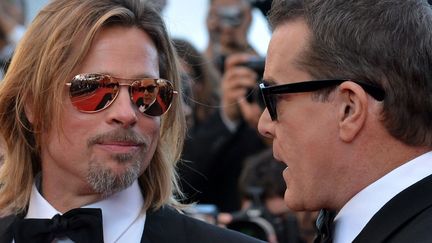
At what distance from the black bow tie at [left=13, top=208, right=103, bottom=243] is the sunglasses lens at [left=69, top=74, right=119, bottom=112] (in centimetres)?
36

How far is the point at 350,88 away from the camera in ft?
8.16

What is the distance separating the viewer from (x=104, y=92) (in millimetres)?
3152

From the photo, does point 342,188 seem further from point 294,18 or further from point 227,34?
point 227,34

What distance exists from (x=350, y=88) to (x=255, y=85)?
121 inches

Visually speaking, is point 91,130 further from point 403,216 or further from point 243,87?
point 243,87

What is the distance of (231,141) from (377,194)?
3.17 m

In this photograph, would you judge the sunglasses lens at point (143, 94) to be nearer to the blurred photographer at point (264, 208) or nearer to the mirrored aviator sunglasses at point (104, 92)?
the mirrored aviator sunglasses at point (104, 92)

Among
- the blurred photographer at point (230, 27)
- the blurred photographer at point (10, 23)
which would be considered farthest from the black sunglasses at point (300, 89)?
the blurred photographer at point (10, 23)

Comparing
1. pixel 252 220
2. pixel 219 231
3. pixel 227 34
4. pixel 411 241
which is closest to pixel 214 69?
pixel 227 34

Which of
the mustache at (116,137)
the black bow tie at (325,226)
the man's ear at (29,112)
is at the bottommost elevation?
the black bow tie at (325,226)

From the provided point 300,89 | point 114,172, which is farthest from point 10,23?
point 300,89

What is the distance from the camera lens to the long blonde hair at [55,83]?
10.6ft

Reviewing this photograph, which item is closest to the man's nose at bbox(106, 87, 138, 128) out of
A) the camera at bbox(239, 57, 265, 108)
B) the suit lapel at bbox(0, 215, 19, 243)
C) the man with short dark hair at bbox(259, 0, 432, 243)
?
the suit lapel at bbox(0, 215, 19, 243)

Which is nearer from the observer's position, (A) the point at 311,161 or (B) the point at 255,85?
(A) the point at 311,161
